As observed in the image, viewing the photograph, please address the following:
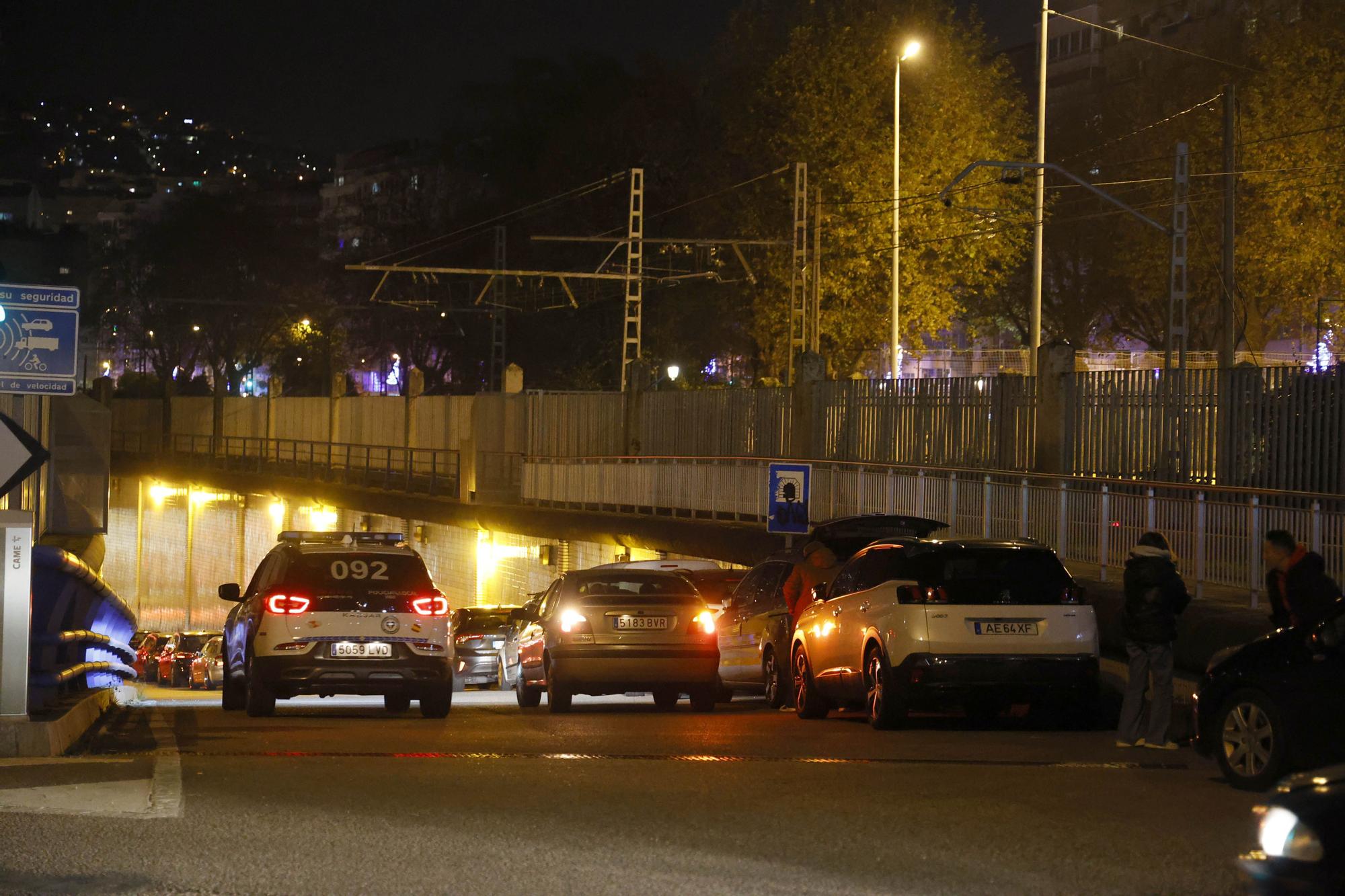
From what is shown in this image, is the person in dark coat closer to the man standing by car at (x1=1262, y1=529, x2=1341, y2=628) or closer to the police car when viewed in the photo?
the man standing by car at (x1=1262, y1=529, x2=1341, y2=628)

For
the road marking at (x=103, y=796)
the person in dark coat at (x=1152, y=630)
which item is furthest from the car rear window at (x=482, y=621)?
the road marking at (x=103, y=796)

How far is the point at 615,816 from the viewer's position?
29.5 feet

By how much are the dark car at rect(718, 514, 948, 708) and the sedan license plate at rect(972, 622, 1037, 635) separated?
4.52 meters

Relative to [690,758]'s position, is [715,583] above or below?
above

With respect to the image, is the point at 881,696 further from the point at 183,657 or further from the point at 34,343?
the point at 183,657

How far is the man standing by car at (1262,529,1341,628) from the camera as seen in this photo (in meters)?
10.9

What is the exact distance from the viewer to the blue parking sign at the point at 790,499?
75.9 feet

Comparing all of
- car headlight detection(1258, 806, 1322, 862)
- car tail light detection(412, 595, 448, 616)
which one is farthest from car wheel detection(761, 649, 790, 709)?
car headlight detection(1258, 806, 1322, 862)

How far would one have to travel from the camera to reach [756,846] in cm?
816

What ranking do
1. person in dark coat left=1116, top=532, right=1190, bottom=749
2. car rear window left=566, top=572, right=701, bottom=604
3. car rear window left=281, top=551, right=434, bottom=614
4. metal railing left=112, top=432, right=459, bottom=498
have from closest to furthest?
person in dark coat left=1116, top=532, right=1190, bottom=749 < car rear window left=281, top=551, right=434, bottom=614 < car rear window left=566, top=572, right=701, bottom=604 < metal railing left=112, top=432, right=459, bottom=498

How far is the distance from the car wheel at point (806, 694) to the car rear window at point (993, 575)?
2377mm

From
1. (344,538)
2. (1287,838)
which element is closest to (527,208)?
(344,538)

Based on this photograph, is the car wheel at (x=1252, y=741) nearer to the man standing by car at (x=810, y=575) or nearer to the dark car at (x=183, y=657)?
the man standing by car at (x=810, y=575)

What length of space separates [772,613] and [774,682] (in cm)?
75
